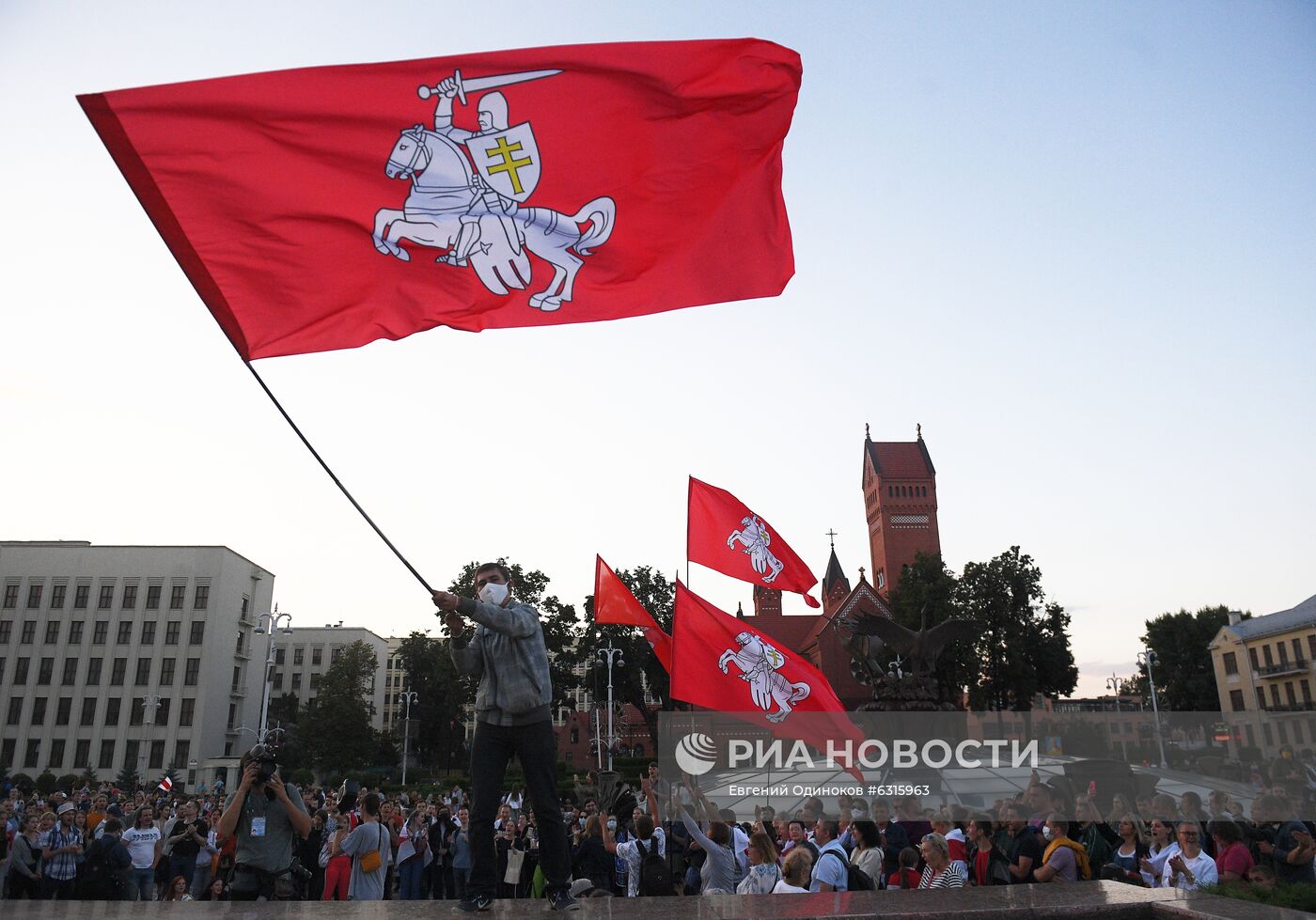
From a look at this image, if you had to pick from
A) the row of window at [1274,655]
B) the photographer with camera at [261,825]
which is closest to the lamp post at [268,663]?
the photographer with camera at [261,825]

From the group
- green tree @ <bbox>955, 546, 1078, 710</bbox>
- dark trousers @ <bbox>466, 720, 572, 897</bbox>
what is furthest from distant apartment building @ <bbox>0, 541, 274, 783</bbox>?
dark trousers @ <bbox>466, 720, 572, 897</bbox>

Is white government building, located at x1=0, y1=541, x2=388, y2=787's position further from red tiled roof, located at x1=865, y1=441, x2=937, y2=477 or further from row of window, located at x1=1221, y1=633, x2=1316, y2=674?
row of window, located at x1=1221, y1=633, x2=1316, y2=674

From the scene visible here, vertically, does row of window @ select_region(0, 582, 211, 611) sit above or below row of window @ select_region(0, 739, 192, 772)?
above

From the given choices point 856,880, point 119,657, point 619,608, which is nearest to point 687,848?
point 856,880

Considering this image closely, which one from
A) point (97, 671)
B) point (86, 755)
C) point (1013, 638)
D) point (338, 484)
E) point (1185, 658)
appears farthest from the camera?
point (1185, 658)

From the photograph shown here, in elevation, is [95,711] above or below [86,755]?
above

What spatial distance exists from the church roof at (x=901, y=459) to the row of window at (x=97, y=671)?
60.2m

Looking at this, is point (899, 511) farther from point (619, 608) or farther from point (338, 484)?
point (338, 484)

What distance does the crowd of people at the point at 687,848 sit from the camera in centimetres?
786

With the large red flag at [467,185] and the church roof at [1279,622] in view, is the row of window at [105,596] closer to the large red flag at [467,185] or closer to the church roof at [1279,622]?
the large red flag at [467,185]

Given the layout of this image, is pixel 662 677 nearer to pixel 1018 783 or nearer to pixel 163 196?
pixel 1018 783

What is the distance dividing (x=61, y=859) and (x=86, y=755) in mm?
62961

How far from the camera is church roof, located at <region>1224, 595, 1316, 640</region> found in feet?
218

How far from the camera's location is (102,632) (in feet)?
227
